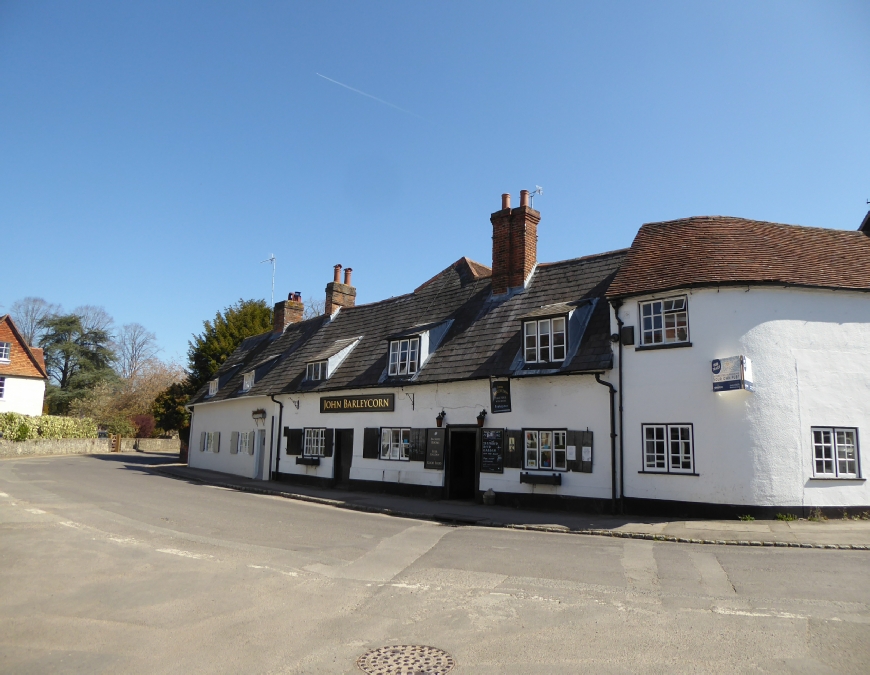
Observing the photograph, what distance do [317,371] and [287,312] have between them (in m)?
11.5

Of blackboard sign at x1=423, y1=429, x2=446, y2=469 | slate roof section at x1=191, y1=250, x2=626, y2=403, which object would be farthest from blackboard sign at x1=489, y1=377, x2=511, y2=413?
blackboard sign at x1=423, y1=429, x2=446, y2=469

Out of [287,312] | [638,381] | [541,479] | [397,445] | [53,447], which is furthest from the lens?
[53,447]

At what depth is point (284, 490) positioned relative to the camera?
76.9ft

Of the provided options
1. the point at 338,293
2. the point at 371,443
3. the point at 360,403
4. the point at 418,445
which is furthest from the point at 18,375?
the point at 418,445

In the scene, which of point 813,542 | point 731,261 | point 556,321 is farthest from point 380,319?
point 813,542

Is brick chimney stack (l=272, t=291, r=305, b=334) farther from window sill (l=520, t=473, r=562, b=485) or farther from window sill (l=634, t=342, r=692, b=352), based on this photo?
window sill (l=634, t=342, r=692, b=352)

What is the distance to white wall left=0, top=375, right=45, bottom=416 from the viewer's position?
48562mm

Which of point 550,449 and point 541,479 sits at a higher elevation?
point 550,449

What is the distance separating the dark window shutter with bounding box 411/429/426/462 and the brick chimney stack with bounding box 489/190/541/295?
5.53 metres

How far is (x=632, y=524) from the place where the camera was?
48.0 feet

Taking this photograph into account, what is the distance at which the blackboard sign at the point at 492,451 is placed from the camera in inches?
732

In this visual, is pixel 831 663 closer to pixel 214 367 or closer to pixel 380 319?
pixel 380 319

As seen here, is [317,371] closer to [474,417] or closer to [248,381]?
[248,381]

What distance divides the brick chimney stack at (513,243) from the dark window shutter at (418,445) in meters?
5.53
